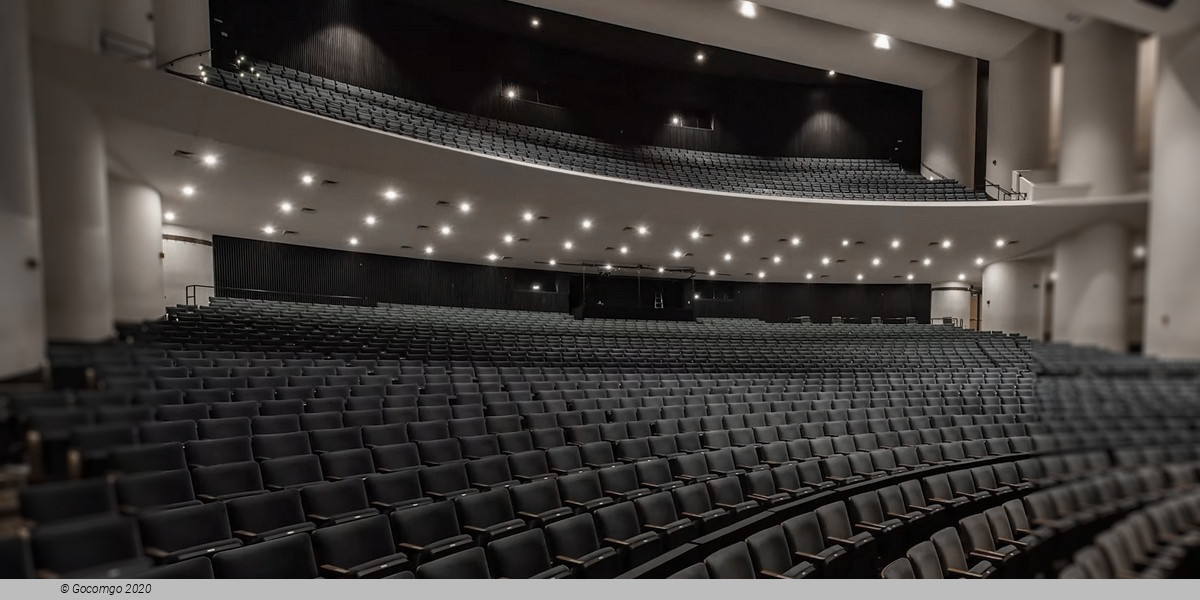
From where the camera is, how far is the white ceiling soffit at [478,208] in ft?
2.27

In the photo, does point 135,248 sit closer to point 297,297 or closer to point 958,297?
point 958,297

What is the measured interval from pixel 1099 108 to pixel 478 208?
8.59 meters

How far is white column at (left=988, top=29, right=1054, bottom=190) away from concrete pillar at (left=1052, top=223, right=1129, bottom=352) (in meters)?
0.11

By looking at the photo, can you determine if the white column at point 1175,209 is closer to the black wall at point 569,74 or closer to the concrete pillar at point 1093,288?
the concrete pillar at point 1093,288

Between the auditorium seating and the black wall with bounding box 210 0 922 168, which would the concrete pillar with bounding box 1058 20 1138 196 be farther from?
the black wall with bounding box 210 0 922 168

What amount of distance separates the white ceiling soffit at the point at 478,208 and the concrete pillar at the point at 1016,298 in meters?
0.03

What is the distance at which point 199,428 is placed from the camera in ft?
10.4

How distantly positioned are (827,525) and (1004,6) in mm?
2109

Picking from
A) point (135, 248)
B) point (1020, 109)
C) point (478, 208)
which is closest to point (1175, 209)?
point (1020, 109)

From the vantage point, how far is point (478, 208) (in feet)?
29.3

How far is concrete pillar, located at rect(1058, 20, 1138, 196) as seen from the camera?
694mm

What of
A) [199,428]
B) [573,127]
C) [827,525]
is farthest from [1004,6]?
[573,127]

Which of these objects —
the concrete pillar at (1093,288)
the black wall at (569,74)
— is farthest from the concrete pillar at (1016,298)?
the black wall at (569,74)

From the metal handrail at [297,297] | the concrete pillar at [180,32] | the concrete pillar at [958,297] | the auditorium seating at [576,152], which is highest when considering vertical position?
the auditorium seating at [576,152]
